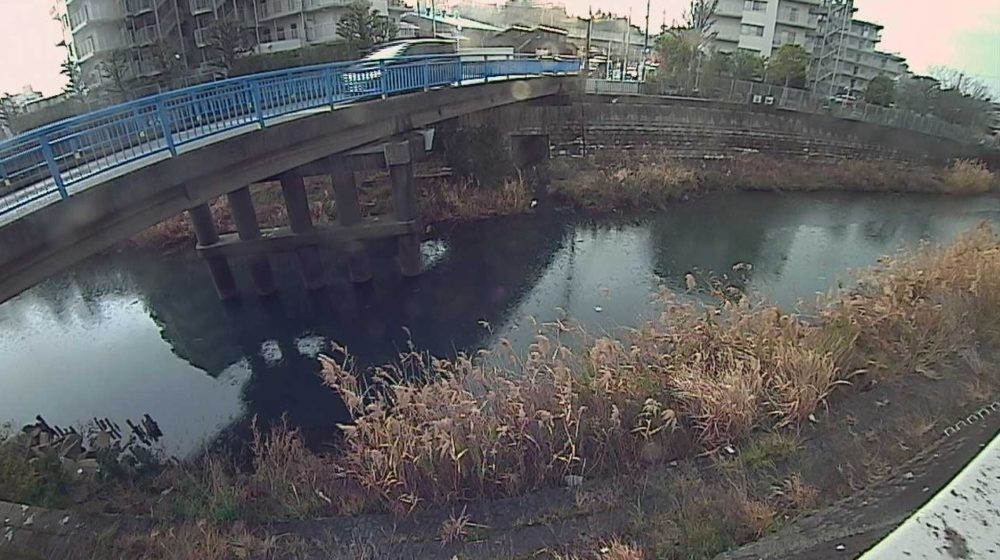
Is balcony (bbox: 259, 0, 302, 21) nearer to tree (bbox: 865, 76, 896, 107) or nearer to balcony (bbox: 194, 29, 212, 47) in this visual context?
balcony (bbox: 194, 29, 212, 47)

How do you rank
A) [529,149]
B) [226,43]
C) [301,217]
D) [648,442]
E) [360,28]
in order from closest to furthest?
[648,442] → [301,217] → [529,149] → [226,43] → [360,28]

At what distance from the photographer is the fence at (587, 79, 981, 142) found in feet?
69.9

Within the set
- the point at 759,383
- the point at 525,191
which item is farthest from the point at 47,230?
the point at 525,191

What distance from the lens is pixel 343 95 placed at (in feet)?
32.4

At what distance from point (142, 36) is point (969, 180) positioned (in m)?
30.1

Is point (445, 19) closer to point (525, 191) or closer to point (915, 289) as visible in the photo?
point (525, 191)

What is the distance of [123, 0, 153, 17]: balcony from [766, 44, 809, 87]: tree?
26549 millimetres

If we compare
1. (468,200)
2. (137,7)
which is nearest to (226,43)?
(137,7)

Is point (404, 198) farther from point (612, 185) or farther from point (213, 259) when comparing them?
point (612, 185)

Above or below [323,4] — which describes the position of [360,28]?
below

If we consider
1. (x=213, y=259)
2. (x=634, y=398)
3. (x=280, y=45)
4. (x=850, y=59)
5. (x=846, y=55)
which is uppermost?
(x=280, y=45)

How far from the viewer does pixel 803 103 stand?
70.1 feet

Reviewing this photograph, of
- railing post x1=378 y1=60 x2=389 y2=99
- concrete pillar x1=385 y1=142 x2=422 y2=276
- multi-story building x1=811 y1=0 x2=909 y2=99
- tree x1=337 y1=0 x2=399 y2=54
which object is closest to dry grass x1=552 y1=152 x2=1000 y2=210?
concrete pillar x1=385 y1=142 x2=422 y2=276

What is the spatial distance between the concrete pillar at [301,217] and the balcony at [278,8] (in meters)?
19.4
